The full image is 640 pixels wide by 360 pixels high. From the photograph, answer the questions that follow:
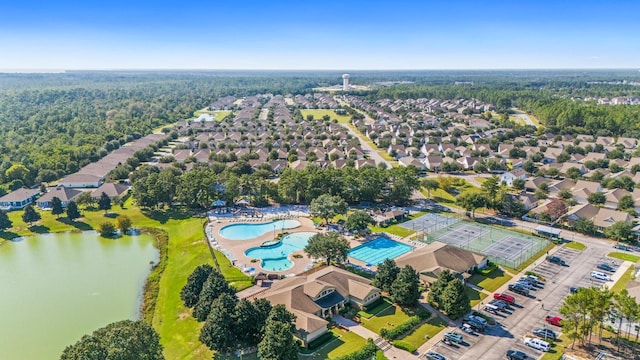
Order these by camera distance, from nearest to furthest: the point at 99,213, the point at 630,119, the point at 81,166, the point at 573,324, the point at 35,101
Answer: the point at 573,324, the point at 99,213, the point at 81,166, the point at 630,119, the point at 35,101

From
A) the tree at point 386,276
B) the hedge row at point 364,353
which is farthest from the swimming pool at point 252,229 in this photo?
the hedge row at point 364,353

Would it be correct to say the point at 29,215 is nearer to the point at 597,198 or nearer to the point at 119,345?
the point at 119,345

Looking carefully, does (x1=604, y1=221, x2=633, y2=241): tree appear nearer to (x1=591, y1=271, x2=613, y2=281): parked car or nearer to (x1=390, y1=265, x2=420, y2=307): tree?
(x1=591, y1=271, x2=613, y2=281): parked car

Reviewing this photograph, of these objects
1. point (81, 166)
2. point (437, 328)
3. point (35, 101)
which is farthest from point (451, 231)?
point (35, 101)

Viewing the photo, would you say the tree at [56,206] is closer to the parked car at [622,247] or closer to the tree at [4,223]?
the tree at [4,223]

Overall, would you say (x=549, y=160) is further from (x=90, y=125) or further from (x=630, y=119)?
(x=90, y=125)

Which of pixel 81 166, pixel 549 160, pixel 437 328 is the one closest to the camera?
pixel 437 328

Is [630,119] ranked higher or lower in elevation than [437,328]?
higher
